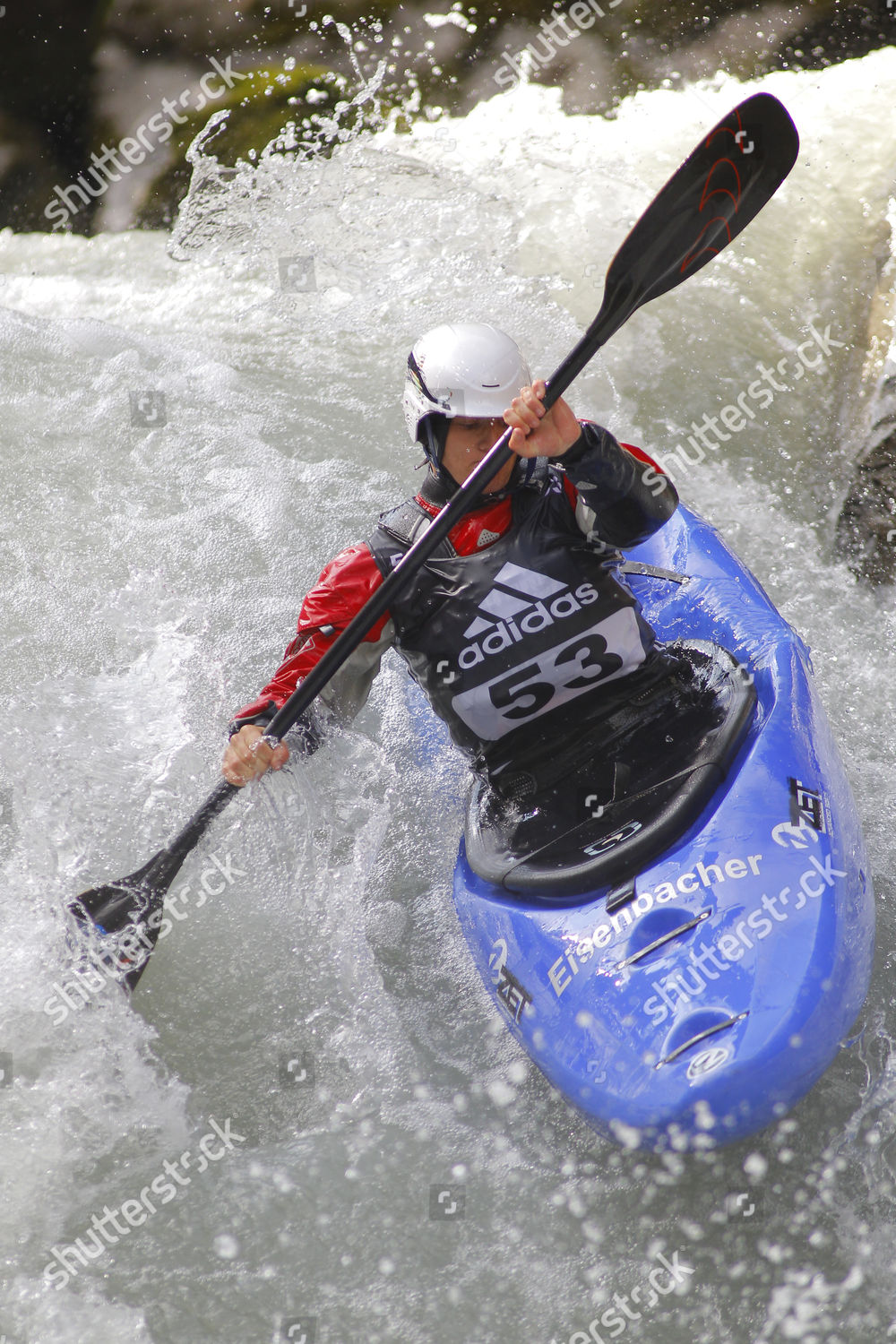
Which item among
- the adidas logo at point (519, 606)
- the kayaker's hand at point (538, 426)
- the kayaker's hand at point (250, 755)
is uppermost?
the kayaker's hand at point (538, 426)

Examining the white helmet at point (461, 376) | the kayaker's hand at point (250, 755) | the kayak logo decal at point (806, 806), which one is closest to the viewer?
the kayak logo decal at point (806, 806)

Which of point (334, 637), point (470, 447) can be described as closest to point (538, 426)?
point (470, 447)

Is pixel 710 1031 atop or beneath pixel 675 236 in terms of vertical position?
beneath

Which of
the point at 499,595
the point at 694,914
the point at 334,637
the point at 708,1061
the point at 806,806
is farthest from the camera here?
the point at 334,637

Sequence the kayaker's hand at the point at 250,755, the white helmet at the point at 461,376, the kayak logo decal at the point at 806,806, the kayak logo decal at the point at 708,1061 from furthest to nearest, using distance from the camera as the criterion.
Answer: the kayaker's hand at the point at 250,755 < the white helmet at the point at 461,376 < the kayak logo decal at the point at 806,806 < the kayak logo decal at the point at 708,1061

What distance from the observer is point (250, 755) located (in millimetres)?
2473

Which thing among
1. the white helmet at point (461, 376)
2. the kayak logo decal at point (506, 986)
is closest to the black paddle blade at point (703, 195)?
the white helmet at point (461, 376)

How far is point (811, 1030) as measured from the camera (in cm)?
203

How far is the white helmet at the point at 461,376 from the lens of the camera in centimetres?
234

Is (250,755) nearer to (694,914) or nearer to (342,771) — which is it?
(342,771)

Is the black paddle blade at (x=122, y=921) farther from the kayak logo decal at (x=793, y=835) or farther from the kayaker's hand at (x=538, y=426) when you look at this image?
the kayak logo decal at (x=793, y=835)

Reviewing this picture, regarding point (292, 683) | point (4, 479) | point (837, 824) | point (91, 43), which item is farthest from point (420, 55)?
point (837, 824)

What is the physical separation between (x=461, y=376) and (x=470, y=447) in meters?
0.16

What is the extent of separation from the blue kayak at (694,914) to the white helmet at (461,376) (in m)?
0.61
